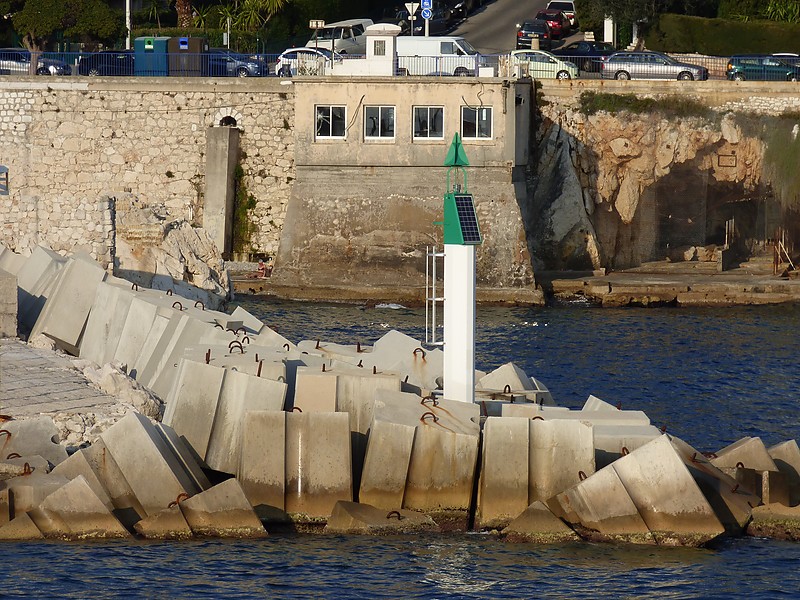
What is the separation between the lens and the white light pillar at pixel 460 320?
19.8m

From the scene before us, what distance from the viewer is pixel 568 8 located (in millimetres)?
59250

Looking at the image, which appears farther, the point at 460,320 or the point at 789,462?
the point at 789,462

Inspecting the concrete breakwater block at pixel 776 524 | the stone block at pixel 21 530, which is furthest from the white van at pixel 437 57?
the stone block at pixel 21 530

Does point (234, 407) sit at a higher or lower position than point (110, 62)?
lower

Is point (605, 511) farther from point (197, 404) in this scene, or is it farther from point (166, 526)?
point (197, 404)

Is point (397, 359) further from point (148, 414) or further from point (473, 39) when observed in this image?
point (473, 39)

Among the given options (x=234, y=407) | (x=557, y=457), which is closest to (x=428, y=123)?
(x=234, y=407)

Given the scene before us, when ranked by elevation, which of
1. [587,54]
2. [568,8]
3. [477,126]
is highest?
[568,8]

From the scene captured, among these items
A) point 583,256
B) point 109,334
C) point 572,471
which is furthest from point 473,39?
point 572,471

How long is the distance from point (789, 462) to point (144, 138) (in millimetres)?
27219

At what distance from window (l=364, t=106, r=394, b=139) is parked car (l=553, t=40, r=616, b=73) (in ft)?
26.9

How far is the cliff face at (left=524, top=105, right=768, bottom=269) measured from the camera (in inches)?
1700

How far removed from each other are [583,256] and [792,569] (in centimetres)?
2589

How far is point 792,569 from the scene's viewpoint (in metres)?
17.7
